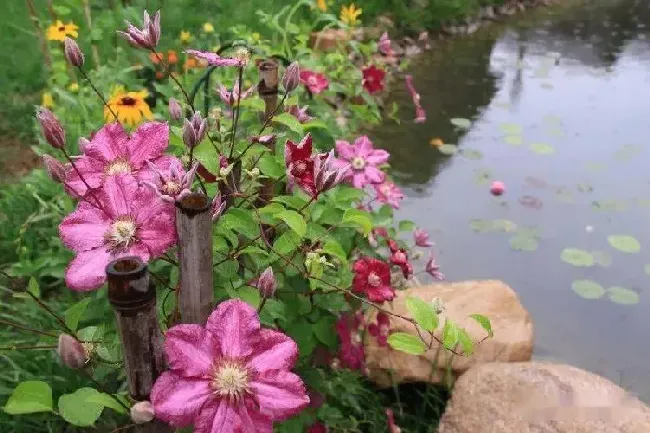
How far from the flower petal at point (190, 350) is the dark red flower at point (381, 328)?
0.98 meters

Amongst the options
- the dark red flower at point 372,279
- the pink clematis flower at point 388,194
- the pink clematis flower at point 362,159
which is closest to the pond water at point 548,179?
the pink clematis flower at point 388,194

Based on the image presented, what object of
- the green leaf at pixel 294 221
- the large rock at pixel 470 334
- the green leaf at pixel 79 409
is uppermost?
the green leaf at pixel 294 221

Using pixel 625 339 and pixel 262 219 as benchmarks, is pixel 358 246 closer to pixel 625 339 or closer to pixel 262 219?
pixel 262 219

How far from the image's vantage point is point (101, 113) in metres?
2.36

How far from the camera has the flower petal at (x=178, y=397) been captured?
754mm

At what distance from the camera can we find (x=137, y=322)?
2.38 feet

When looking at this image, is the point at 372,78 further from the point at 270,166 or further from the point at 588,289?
the point at 588,289

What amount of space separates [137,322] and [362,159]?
1.08 meters

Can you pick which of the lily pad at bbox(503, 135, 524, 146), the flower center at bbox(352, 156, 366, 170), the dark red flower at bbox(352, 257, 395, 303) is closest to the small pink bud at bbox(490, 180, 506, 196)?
the lily pad at bbox(503, 135, 524, 146)

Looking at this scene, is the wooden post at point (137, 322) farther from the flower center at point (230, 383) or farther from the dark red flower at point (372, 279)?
the dark red flower at point (372, 279)

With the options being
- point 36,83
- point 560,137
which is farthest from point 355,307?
point 560,137

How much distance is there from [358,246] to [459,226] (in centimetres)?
183

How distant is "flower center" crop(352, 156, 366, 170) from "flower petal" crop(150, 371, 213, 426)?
39.5 inches

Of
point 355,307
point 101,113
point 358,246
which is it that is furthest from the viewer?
point 101,113
